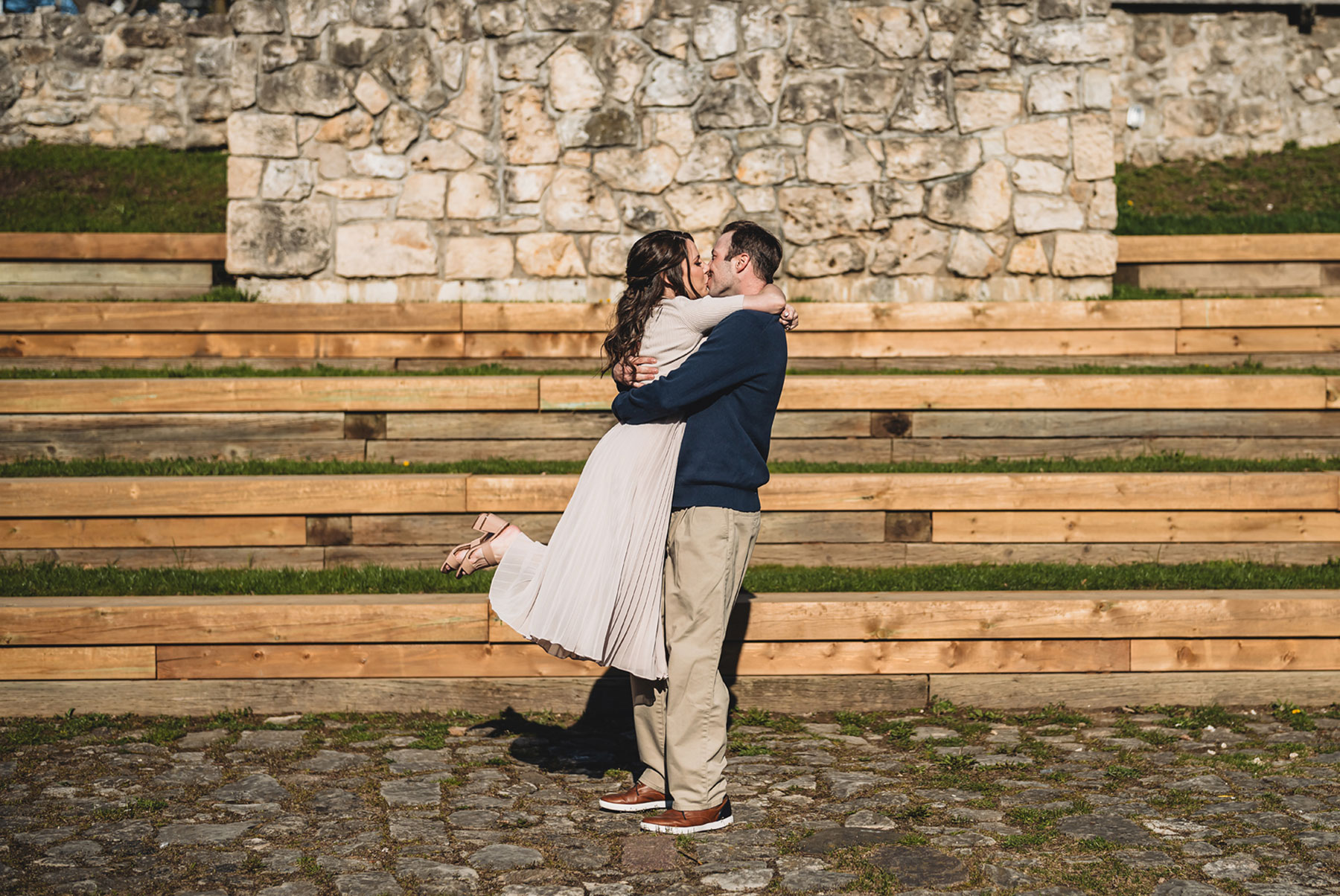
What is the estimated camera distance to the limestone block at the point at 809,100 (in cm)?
773

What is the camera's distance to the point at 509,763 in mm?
4098

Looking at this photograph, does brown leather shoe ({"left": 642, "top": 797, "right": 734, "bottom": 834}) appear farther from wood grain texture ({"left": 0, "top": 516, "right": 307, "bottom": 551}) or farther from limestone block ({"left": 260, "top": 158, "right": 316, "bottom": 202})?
limestone block ({"left": 260, "top": 158, "right": 316, "bottom": 202})

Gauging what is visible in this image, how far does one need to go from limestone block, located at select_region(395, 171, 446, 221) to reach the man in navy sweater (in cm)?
455

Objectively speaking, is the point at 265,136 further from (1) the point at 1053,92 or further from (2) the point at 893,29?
(1) the point at 1053,92

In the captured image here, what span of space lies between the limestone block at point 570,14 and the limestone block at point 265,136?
1825 mm

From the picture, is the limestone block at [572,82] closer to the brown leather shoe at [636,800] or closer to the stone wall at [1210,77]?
the brown leather shoe at [636,800]

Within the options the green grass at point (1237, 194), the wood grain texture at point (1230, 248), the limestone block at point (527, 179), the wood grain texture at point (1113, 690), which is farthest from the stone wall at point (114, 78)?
the wood grain texture at point (1113, 690)

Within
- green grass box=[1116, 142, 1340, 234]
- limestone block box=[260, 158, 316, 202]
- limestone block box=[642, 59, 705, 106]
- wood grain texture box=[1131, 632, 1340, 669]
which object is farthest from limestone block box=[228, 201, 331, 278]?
green grass box=[1116, 142, 1340, 234]

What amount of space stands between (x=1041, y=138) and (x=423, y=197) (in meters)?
4.33

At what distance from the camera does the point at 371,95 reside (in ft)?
25.1

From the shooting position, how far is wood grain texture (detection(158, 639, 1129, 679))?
457 cm

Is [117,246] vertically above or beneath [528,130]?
beneath

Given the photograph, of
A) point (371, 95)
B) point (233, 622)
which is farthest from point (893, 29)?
point (233, 622)

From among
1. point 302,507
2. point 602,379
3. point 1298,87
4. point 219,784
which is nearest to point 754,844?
point 219,784
